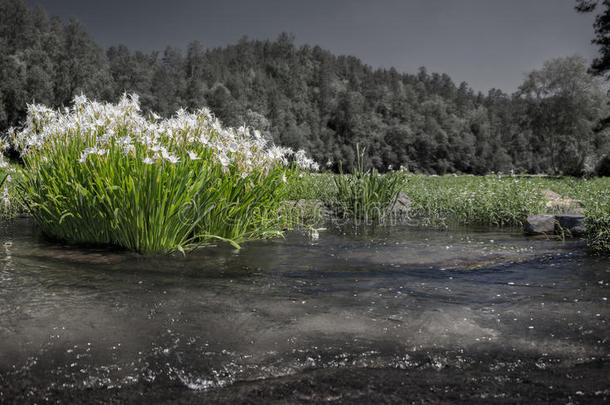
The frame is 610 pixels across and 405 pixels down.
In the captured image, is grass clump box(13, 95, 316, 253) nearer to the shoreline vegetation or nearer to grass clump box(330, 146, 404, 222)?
A: the shoreline vegetation

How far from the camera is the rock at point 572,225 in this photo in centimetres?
706

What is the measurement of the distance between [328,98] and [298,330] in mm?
129859

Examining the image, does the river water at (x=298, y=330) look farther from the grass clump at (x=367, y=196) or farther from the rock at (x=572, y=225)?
the grass clump at (x=367, y=196)

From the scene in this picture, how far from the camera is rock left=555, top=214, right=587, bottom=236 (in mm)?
7059

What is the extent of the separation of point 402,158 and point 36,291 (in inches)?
4500

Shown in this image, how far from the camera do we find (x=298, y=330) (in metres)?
2.74

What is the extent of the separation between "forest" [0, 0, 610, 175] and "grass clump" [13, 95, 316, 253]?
6.90 meters

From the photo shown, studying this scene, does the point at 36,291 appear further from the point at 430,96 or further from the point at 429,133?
the point at 430,96

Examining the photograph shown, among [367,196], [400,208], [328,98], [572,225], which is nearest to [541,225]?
[572,225]

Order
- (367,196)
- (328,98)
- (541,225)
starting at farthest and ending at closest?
(328,98) → (367,196) → (541,225)

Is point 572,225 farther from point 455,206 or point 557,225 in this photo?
point 455,206

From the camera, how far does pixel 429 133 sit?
12131cm

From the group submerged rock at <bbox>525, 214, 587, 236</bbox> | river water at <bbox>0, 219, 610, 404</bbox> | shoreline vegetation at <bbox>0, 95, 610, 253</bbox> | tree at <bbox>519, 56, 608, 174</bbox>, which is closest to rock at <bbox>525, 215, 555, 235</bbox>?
submerged rock at <bbox>525, 214, 587, 236</bbox>

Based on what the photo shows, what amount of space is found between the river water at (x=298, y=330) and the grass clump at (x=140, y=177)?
16.6 inches
